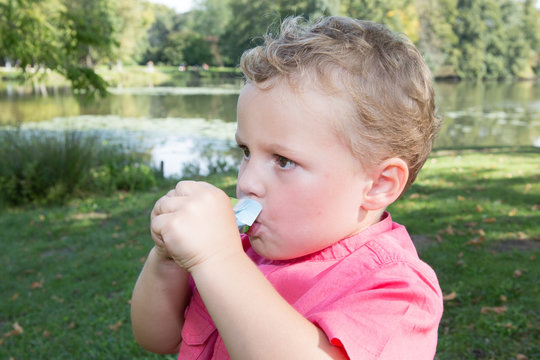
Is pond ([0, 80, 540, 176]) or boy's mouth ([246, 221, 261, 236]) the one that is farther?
pond ([0, 80, 540, 176])

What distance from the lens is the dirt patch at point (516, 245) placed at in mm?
4466

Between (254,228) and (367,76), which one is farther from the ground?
(367,76)

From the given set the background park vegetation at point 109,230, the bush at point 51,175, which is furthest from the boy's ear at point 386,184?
the bush at point 51,175

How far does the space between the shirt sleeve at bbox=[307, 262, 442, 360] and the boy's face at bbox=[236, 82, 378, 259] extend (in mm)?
154

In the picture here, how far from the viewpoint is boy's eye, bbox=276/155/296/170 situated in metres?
1.04

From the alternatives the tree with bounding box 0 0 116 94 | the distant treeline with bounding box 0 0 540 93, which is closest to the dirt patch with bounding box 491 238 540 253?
the tree with bounding box 0 0 116 94

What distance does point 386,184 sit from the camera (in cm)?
113

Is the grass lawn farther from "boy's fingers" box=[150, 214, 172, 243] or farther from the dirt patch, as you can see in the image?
"boy's fingers" box=[150, 214, 172, 243]

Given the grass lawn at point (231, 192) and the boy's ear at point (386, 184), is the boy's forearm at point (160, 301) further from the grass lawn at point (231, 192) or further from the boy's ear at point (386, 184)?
the grass lawn at point (231, 192)

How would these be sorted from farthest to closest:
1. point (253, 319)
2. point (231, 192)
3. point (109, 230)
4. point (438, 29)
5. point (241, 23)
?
point (438, 29)
point (241, 23)
point (231, 192)
point (109, 230)
point (253, 319)

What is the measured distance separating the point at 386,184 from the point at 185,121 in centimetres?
1854

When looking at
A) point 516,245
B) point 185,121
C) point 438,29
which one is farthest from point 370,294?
point 438,29

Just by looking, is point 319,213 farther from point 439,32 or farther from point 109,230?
point 439,32

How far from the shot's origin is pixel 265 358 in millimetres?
905
